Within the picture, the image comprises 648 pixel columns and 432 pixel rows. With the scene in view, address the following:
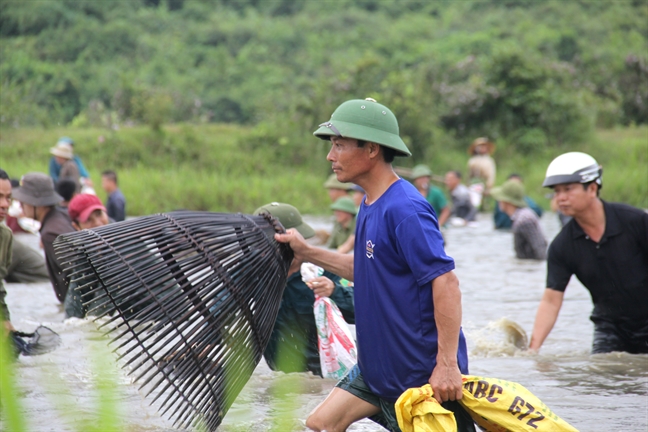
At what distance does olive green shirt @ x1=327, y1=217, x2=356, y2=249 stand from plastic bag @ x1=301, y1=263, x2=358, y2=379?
5.17 meters

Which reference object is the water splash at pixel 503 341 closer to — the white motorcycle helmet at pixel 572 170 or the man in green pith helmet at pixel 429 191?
the white motorcycle helmet at pixel 572 170

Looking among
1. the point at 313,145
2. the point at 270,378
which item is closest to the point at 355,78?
the point at 313,145

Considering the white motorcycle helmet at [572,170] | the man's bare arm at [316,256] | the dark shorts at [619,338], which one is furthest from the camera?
the dark shorts at [619,338]

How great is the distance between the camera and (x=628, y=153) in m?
22.3

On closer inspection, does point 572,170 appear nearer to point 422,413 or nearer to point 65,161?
point 422,413

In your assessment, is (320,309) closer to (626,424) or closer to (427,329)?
(427,329)

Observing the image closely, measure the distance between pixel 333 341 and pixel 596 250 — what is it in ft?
5.67

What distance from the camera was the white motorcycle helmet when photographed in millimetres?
4848

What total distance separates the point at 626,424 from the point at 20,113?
22.1 m

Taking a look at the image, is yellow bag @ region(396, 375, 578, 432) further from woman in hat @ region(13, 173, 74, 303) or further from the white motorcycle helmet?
woman in hat @ region(13, 173, 74, 303)

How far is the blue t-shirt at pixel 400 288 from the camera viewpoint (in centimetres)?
304

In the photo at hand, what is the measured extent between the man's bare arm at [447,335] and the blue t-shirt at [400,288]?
0.05m

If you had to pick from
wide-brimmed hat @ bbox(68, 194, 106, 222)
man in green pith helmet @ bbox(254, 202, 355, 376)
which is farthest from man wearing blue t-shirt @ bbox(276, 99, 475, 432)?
wide-brimmed hat @ bbox(68, 194, 106, 222)

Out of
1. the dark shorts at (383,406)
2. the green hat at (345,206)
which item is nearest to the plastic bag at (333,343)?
the dark shorts at (383,406)
